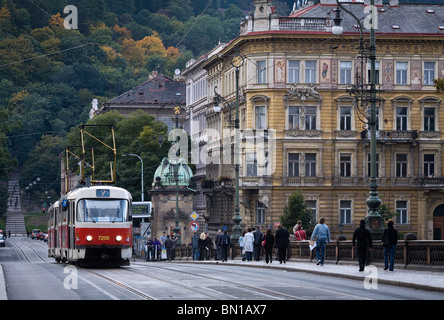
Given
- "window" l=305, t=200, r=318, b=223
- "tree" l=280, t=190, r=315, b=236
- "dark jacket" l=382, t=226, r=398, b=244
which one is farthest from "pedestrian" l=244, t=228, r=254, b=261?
"window" l=305, t=200, r=318, b=223

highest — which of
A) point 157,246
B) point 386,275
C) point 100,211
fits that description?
point 100,211

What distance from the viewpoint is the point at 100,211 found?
38.7 m

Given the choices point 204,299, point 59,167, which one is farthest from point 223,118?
point 59,167

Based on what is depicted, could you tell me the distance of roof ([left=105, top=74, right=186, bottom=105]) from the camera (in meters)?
134

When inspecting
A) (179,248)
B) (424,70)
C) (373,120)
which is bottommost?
(179,248)

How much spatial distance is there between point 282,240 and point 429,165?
4133 centimetres

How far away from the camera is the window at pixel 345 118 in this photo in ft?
261

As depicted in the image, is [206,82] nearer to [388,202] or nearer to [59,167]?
[388,202]

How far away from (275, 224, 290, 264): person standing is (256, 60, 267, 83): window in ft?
127

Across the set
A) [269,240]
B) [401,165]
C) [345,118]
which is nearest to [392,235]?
[269,240]

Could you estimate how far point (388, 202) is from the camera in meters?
79.2

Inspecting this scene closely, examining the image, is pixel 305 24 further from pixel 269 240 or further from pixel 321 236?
pixel 321 236

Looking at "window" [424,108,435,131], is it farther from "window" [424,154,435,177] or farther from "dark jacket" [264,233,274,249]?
"dark jacket" [264,233,274,249]

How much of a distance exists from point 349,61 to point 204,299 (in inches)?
2320
